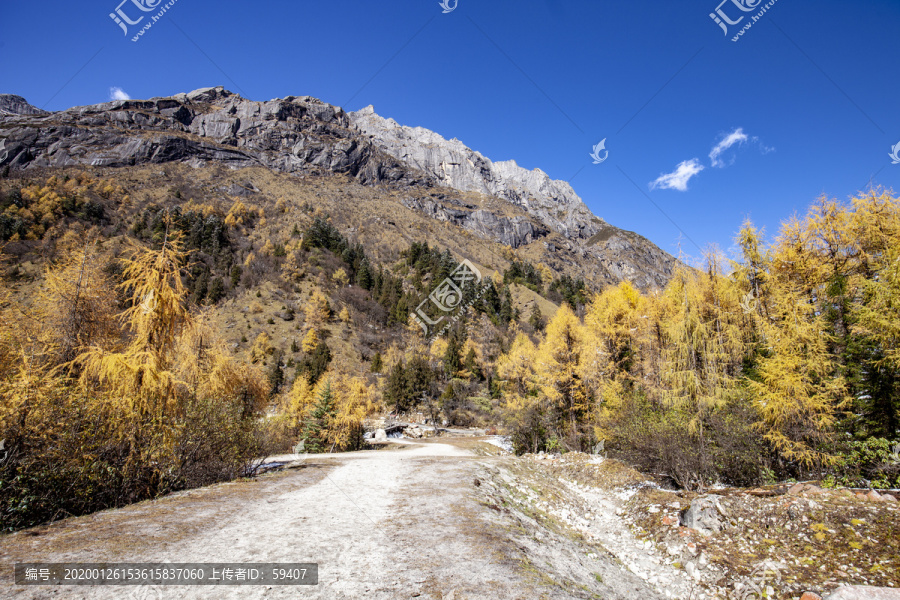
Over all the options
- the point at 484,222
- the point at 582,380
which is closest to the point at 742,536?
the point at 582,380

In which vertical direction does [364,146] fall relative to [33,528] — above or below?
above

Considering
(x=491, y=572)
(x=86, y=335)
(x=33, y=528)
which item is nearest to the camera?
(x=491, y=572)

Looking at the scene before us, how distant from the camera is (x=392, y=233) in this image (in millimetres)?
112625

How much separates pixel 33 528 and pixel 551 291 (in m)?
95.7

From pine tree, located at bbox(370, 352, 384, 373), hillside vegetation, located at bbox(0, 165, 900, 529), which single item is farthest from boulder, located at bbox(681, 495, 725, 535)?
pine tree, located at bbox(370, 352, 384, 373)

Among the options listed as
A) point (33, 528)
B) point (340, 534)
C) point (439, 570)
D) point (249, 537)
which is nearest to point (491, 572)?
point (439, 570)

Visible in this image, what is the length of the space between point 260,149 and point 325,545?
182 meters

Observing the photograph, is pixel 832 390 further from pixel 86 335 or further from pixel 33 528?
pixel 86 335

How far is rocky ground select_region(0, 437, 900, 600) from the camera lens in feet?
12.0

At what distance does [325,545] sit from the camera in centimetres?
454

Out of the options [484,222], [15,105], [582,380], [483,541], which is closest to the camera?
[483,541]

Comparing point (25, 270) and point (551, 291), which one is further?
point (551, 291)
